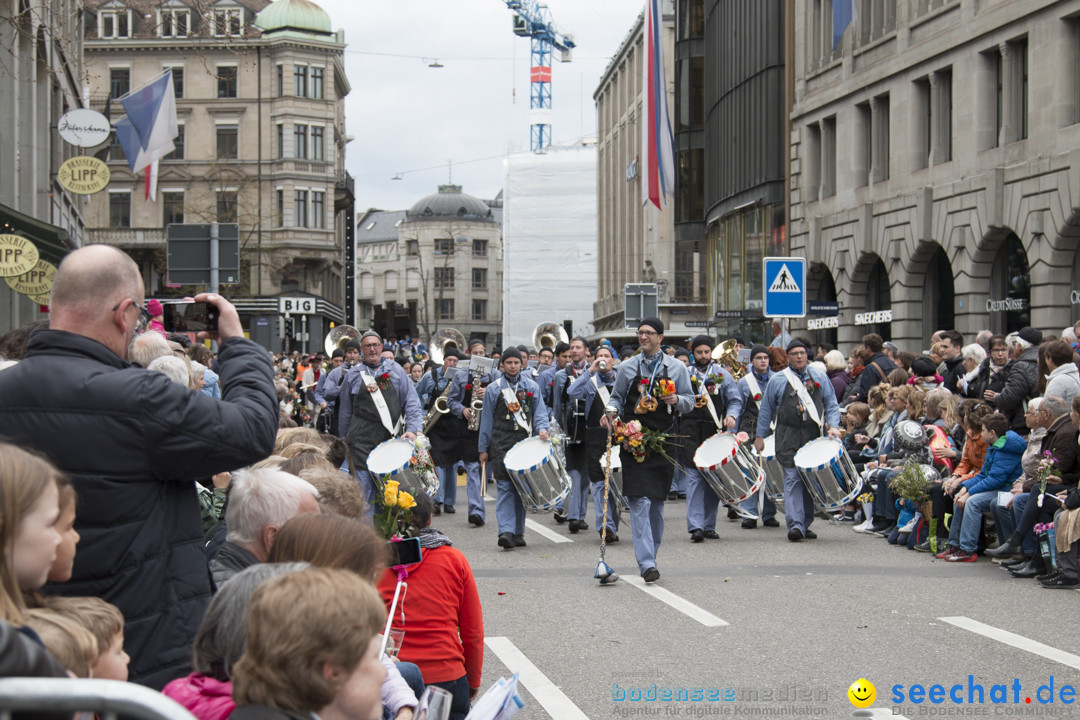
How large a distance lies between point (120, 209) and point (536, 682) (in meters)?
69.2

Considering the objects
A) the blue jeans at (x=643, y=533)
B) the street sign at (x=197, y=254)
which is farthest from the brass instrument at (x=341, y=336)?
the blue jeans at (x=643, y=533)

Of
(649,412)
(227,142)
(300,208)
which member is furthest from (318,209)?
(649,412)

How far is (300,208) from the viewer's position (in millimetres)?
74250

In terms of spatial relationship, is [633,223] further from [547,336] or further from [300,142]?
[547,336]

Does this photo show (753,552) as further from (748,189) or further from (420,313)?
(420,313)

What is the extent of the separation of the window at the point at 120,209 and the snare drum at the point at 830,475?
2512 inches

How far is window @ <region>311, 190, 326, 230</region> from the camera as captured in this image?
74.6 metres

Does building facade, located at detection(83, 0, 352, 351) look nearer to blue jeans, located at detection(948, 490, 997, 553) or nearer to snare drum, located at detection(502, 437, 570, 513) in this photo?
snare drum, located at detection(502, 437, 570, 513)

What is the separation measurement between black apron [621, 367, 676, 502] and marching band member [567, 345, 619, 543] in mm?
2281

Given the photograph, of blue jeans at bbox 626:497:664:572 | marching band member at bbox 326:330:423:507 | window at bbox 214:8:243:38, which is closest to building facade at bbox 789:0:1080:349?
marching band member at bbox 326:330:423:507

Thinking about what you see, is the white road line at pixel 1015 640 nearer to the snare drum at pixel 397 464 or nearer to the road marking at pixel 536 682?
the road marking at pixel 536 682

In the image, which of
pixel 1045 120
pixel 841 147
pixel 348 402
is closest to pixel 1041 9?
pixel 1045 120

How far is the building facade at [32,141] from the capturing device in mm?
19234

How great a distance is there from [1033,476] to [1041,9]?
49.8 feet
